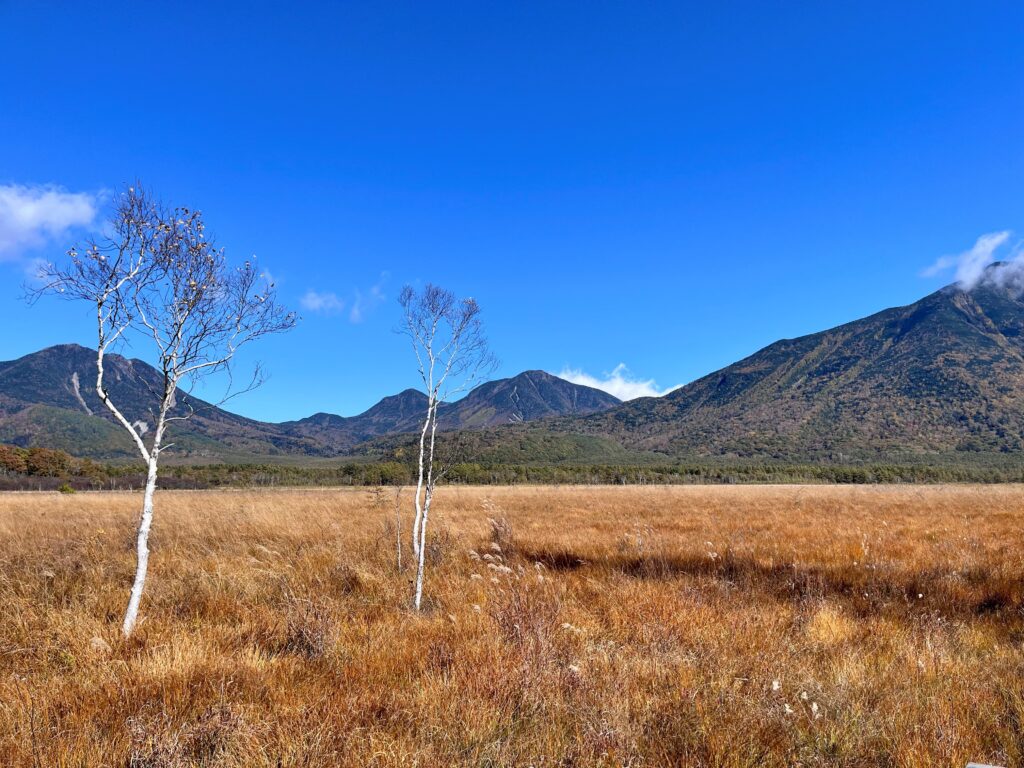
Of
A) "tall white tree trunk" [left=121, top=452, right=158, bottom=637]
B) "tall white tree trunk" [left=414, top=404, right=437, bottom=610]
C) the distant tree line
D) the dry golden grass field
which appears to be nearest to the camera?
the dry golden grass field

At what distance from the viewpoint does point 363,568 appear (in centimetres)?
781

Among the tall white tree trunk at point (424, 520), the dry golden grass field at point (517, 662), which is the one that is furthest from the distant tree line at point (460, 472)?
the tall white tree trunk at point (424, 520)

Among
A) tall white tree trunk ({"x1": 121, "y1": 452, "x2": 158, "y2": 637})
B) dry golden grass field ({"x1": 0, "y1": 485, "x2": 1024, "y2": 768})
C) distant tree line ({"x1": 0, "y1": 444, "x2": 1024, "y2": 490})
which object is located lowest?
distant tree line ({"x1": 0, "y1": 444, "x2": 1024, "y2": 490})

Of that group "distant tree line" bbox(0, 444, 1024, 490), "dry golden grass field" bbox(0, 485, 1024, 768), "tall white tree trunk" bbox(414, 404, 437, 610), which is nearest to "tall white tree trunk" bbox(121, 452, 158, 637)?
"dry golden grass field" bbox(0, 485, 1024, 768)

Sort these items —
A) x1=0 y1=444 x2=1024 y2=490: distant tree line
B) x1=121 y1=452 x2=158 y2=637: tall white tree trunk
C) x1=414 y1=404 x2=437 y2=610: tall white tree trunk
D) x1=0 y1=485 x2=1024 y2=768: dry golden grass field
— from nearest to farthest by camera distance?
x1=0 y1=485 x2=1024 y2=768: dry golden grass field, x1=121 y1=452 x2=158 y2=637: tall white tree trunk, x1=414 y1=404 x2=437 y2=610: tall white tree trunk, x1=0 y1=444 x2=1024 y2=490: distant tree line

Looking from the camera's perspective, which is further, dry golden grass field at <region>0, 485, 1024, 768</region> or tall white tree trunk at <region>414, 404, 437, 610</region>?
tall white tree trunk at <region>414, 404, 437, 610</region>

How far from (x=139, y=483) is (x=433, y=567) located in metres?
83.8

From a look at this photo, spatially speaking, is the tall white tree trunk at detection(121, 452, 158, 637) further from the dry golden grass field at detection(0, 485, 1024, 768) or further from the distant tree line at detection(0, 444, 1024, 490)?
the distant tree line at detection(0, 444, 1024, 490)

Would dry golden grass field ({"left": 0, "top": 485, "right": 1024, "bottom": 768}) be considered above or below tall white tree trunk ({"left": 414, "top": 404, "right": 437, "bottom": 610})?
below

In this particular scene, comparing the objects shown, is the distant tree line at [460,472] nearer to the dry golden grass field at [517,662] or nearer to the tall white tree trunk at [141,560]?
the dry golden grass field at [517,662]

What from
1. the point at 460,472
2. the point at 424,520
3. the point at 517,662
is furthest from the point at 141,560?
the point at 460,472

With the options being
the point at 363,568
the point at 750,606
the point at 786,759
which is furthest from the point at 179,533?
the point at 786,759

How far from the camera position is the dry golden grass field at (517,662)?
2.83 meters

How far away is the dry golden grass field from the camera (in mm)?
2834
